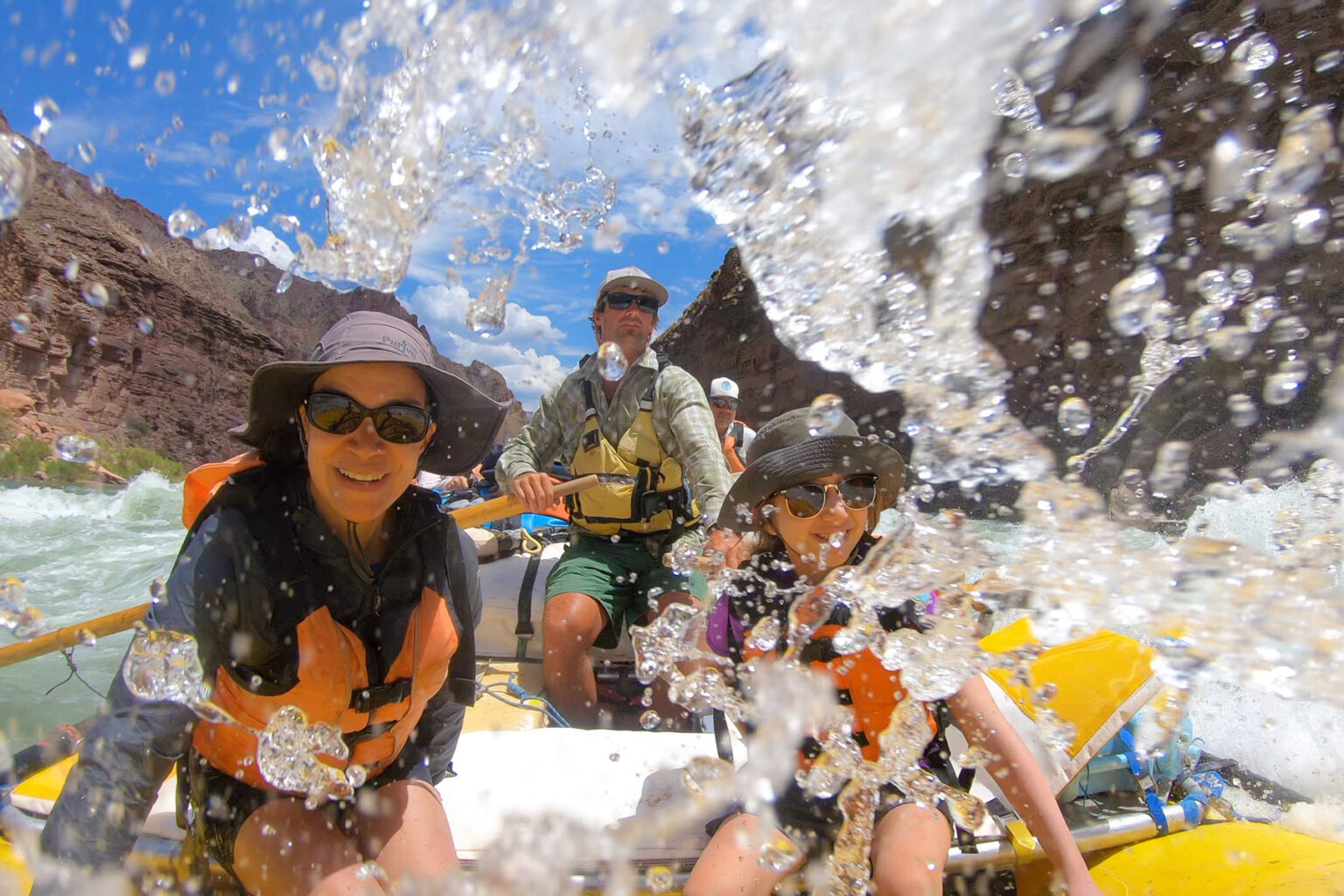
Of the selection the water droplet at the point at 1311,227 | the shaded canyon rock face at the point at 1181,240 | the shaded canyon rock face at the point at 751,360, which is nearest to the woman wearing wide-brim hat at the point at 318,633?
the shaded canyon rock face at the point at 1181,240

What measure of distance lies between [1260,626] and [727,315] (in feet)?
139

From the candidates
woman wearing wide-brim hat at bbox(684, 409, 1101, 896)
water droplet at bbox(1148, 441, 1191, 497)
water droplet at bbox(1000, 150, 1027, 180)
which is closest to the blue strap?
woman wearing wide-brim hat at bbox(684, 409, 1101, 896)

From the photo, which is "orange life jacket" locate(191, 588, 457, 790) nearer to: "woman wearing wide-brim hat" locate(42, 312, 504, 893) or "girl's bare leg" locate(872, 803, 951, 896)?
"woman wearing wide-brim hat" locate(42, 312, 504, 893)

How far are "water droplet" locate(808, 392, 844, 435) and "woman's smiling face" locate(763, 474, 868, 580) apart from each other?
17 centimetres

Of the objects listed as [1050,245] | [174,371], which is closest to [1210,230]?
[1050,245]

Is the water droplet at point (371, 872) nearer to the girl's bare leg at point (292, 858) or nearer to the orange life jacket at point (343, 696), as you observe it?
the girl's bare leg at point (292, 858)

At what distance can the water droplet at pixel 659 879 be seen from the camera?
1.52 m

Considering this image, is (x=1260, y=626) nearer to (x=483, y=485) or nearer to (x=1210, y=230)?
(x=483, y=485)

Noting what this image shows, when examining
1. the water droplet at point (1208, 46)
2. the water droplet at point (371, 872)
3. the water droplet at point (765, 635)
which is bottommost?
the water droplet at point (371, 872)

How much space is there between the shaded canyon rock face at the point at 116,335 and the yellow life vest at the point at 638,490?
1005 inches

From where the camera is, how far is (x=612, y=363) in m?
2.99

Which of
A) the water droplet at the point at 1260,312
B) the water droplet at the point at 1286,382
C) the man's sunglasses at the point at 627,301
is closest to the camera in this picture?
the man's sunglasses at the point at 627,301

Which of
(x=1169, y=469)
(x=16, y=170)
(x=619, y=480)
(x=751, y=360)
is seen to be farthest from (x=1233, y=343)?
(x=16, y=170)

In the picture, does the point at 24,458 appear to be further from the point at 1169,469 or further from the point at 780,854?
the point at 1169,469
